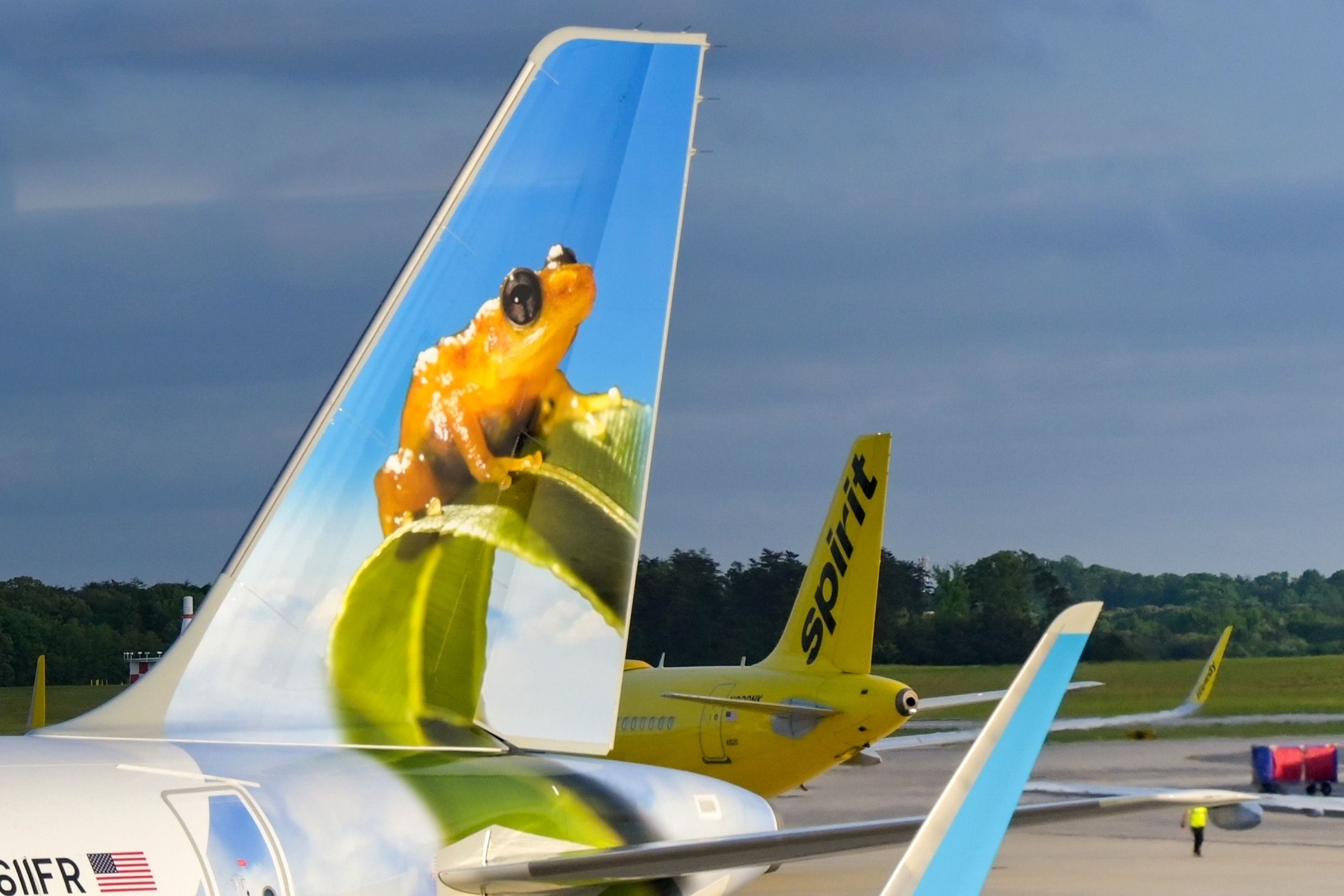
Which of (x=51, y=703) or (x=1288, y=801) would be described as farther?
(x=51, y=703)

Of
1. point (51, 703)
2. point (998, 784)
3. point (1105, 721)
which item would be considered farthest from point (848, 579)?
point (998, 784)

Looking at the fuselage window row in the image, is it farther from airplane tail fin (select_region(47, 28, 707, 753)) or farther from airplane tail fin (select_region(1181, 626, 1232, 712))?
airplane tail fin (select_region(1181, 626, 1232, 712))

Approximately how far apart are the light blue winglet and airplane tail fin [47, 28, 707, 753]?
3.26 meters

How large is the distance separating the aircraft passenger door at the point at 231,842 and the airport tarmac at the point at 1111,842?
802 centimetres

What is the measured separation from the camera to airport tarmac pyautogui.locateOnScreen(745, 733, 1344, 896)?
75.7 ft

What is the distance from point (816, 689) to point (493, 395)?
662 inches

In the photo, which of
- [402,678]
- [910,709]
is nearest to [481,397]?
[402,678]

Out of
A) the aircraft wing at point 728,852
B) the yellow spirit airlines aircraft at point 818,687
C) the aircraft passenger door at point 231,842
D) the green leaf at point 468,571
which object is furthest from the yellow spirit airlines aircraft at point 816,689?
the aircraft passenger door at point 231,842

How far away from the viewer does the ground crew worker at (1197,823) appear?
82.9ft

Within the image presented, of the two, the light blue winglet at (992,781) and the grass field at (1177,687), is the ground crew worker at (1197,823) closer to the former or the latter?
the grass field at (1177,687)

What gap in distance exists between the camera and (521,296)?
7414mm

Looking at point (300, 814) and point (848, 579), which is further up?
point (848, 579)

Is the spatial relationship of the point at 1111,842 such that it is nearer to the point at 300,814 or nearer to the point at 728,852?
the point at 728,852

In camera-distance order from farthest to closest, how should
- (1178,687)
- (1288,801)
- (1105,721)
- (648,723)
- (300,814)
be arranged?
(1178,687), (1105,721), (648,723), (1288,801), (300,814)
